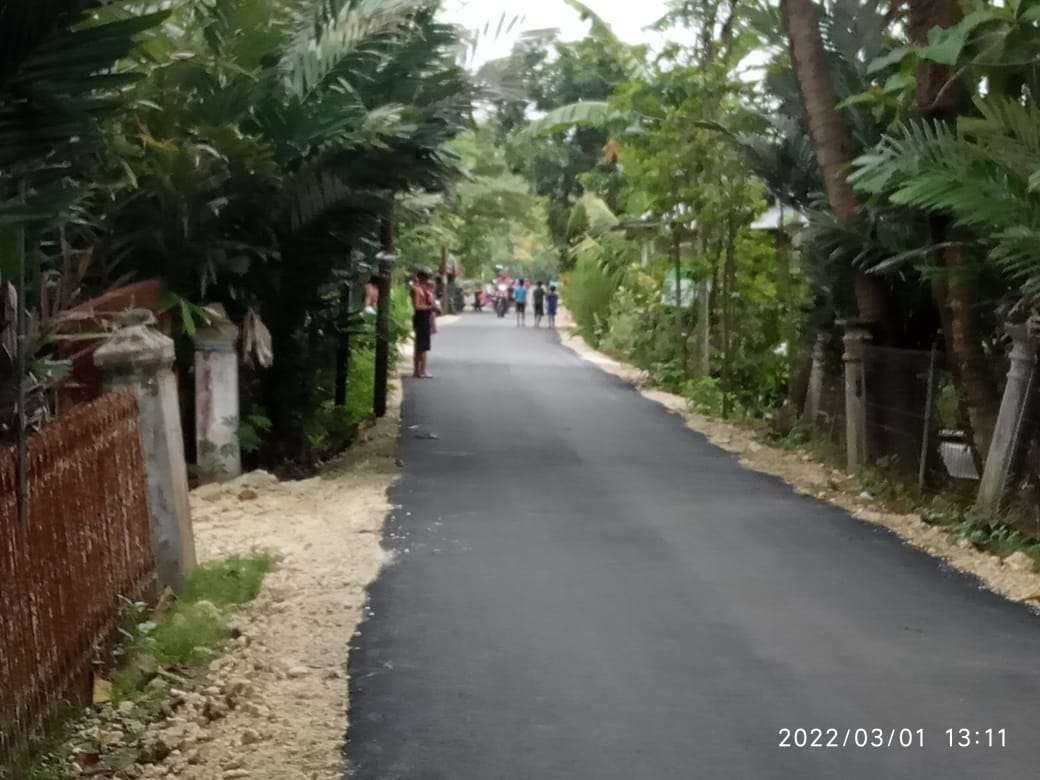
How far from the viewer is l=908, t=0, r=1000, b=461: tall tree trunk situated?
1010cm

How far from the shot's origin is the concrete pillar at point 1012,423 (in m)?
9.33

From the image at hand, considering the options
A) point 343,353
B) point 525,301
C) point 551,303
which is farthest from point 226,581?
point 525,301

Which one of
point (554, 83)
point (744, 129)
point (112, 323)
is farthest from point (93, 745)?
point (554, 83)

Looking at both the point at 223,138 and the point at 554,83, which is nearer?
the point at 223,138

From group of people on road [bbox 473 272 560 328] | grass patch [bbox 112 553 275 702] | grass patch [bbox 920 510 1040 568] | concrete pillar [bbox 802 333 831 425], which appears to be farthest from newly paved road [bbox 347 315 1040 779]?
group of people on road [bbox 473 272 560 328]

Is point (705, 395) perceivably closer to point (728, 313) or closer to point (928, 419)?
point (728, 313)

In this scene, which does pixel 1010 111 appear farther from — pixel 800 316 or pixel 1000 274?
pixel 800 316

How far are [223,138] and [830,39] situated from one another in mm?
6390

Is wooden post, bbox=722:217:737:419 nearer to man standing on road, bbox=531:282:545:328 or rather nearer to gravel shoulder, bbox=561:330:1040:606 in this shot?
gravel shoulder, bbox=561:330:1040:606

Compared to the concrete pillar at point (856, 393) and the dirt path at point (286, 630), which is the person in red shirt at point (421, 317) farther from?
the concrete pillar at point (856, 393)

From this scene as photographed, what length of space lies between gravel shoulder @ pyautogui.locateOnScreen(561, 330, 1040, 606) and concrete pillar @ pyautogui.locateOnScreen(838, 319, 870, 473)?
9.8 inches

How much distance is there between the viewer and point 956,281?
10227mm

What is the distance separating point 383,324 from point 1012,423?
29.3 feet

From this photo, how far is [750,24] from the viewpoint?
1527cm
